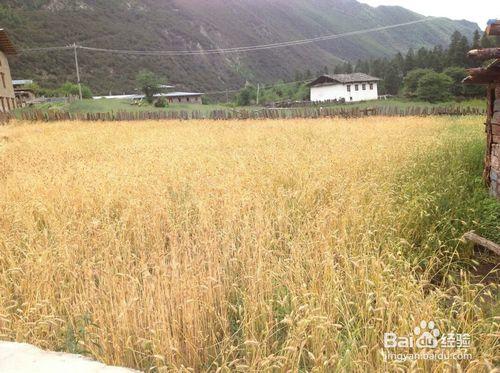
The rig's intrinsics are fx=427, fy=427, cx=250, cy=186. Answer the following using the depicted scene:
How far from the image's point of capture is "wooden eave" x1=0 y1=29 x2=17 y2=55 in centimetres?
3286

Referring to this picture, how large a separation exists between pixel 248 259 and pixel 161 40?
129 metres

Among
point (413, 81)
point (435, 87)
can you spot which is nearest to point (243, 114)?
point (435, 87)

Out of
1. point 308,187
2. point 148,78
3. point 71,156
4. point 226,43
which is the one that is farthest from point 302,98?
point 226,43

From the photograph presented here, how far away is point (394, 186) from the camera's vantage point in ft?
21.3

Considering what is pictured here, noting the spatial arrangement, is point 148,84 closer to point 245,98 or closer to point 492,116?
point 245,98

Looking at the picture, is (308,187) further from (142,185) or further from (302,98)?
(302,98)

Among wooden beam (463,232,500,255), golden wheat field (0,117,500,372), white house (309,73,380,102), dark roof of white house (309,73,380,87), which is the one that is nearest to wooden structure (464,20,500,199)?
golden wheat field (0,117,500,372)

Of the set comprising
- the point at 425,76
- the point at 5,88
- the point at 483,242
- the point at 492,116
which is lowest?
the point at 483,242

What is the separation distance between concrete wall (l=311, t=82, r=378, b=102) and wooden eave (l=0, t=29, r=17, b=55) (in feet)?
126

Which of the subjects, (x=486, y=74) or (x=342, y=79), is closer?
Answer: (x=486, y=74)

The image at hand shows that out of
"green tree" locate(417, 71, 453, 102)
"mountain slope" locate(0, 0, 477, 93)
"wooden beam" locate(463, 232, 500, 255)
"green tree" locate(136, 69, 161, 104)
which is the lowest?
"wooden beam" locate(463, 232, 500, 255)

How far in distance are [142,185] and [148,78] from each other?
5136 cm

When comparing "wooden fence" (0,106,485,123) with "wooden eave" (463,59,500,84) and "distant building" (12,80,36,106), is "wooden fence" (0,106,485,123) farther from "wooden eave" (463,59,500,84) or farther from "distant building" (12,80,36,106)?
"distant building" (12,80,36,106)

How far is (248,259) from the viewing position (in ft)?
12.0
